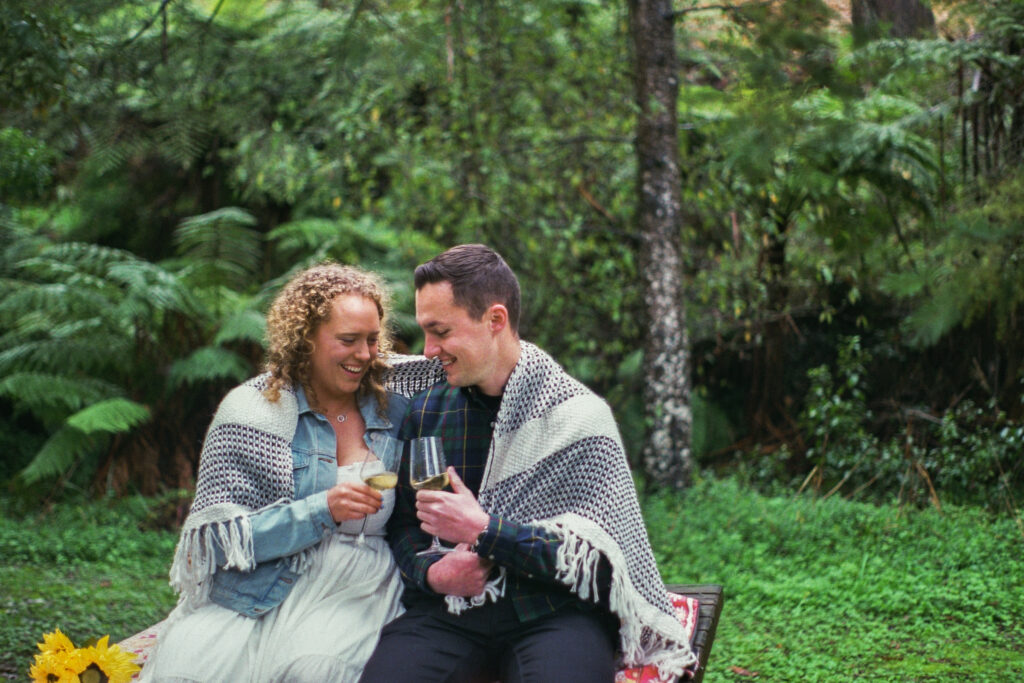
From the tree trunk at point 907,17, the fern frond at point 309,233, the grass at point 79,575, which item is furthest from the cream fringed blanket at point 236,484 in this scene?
the fern frond at point 309,233

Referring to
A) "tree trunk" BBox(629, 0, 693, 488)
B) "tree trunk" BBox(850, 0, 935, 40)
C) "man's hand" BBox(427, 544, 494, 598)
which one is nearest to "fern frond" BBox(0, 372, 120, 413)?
"tree trunk" BBox(629, 0, 693, 488)

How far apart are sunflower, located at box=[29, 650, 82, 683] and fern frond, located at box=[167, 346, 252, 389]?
4.64 metres

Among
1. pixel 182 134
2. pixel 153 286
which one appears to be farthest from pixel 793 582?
pixel 153 286

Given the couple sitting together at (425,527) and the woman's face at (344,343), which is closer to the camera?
the couple sitting together at (425,527)

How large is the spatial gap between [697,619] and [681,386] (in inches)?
130

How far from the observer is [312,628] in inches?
110

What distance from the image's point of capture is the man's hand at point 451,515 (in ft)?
8.66

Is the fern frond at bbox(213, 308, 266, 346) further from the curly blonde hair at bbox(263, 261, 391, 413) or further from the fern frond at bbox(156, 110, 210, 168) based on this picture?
the curly blonde hair at bbox(263, 261, 391, 413)

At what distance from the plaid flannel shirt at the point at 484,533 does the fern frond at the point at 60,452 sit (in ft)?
16.1

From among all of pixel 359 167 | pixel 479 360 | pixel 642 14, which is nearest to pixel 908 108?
pixel 642 14

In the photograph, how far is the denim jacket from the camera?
279cm

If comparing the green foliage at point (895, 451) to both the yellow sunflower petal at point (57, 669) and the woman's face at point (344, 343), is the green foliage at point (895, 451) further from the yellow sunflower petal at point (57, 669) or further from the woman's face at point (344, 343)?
the yellow sunflower petal at point (57, 669)

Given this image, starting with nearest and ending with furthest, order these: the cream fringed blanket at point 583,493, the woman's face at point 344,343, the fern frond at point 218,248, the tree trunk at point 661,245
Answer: the cream fringed blanket at point 583,493, the woman's face at point 344,343, the tree trunk at point 661,245, the fern frond at point 218,248

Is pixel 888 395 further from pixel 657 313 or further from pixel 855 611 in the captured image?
pixel 855 611
